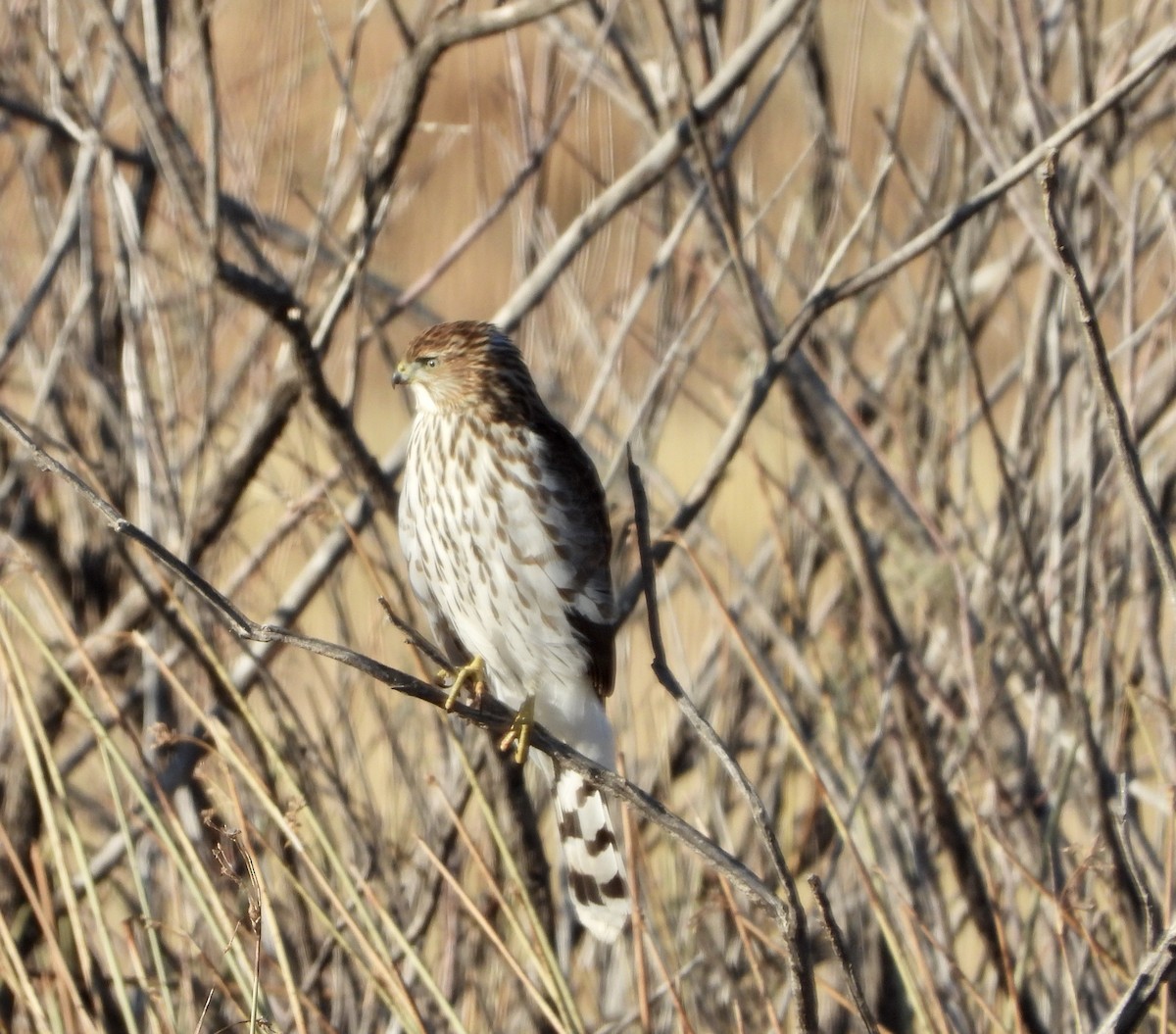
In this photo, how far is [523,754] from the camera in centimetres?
281

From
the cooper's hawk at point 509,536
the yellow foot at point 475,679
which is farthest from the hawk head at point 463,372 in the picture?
the yellow foot at point 475,679

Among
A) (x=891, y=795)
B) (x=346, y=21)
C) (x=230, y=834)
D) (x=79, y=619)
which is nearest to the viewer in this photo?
(x=230, y=834)

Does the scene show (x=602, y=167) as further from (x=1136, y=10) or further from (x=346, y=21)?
(x=1136, y=10)

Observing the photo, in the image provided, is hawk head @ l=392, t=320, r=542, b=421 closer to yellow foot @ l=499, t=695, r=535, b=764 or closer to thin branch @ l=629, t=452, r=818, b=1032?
yellow foot @ l=499, t=695, r=535, b=764

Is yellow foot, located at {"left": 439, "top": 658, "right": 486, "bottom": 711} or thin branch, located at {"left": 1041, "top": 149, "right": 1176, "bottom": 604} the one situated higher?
yellow foot, located at {"left": 439, "top": 658, "right": 486, "bottom": 711}

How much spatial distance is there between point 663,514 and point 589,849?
0.93m

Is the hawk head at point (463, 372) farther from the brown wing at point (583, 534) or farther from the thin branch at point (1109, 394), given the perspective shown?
the thin branch at point (1109, 394)

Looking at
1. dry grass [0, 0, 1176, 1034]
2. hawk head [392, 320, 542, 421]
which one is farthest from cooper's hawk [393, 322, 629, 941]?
dry grass [0, 0, 1176, 1034]

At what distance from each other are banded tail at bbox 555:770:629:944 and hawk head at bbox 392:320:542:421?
80cm

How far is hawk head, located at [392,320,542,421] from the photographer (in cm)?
327

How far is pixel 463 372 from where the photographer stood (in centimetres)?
329

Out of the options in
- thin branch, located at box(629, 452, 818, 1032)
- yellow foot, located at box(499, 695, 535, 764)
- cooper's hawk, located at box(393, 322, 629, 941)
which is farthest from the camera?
cooper's hawk, located at box(393, 322, 629, 941)

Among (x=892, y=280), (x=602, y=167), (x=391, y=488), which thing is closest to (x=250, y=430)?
(x=391, y=488)

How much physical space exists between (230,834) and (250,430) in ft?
4.27
